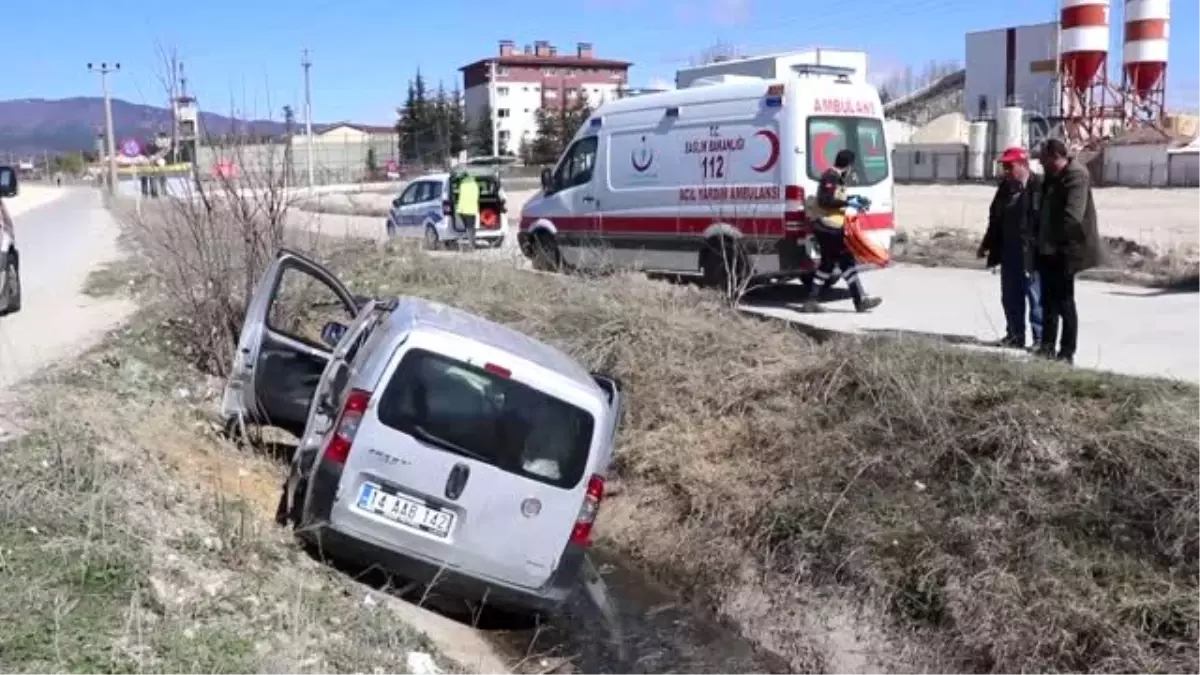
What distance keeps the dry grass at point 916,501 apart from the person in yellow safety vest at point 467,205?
47.4ft

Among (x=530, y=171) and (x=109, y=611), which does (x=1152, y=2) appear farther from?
(x=109, y=611)

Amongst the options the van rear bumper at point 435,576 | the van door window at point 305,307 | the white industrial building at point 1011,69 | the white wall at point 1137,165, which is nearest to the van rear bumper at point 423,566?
the van rear bumper at point 435,576

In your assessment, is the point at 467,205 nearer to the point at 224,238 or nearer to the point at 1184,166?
the point at 224,238

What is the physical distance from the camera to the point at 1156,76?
64.6 metres

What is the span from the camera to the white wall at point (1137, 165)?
5597 cm

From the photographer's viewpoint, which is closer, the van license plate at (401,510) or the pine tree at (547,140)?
Result: the van license plate at (401,510)

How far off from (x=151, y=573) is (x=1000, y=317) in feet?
32.0

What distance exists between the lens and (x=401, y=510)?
19.1 feet


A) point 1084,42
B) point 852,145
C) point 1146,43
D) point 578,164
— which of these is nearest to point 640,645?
point 852,145

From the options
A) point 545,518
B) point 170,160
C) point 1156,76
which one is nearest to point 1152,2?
point 1156,76

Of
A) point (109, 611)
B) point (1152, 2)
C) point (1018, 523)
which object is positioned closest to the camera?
point (109, 611)

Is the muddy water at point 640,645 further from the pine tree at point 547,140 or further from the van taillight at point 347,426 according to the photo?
the pine tree at point 547,140

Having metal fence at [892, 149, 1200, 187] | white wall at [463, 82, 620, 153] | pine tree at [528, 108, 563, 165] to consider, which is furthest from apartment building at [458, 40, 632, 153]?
metal fence at [892, 149, 1200, 187]

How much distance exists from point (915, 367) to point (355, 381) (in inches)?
156
